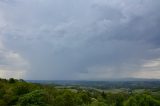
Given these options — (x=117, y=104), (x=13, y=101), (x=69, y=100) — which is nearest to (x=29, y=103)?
(x=13, y=101)

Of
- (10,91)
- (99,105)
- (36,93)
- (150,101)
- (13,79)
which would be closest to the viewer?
(150,101)

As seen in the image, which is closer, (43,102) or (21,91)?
(43,102)

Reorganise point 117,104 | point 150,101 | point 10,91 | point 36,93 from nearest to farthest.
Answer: point 150,101, point 36,93, point 10,91, point 117,104

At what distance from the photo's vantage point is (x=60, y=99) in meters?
95.1

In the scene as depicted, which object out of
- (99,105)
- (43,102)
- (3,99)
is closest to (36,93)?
(43,102)

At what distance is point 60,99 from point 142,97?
37.6 metres

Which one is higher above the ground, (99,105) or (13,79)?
(13,79)

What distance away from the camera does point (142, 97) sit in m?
63.2

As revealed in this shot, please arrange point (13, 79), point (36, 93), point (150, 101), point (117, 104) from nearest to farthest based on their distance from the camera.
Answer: point (150, 101), point (36, 93), point (117, 104), point (13, 79)

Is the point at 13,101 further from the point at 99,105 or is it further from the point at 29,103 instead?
the point at 99,105

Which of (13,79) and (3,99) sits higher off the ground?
(13,79)

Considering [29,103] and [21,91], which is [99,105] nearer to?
[29,103]

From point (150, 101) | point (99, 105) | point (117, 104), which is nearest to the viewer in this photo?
point (150, 101)

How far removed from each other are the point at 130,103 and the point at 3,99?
38383 mm
